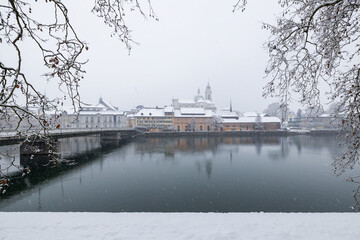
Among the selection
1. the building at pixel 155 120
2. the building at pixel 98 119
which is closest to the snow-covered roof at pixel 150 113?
the building at pixel 155 120

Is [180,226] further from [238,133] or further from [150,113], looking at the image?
[150,113]

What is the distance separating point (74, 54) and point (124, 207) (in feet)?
40.2

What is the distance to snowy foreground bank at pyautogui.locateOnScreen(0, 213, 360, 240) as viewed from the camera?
477 cm

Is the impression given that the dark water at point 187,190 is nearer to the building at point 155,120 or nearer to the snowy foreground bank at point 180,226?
the snowy foreground bank at point 180,226

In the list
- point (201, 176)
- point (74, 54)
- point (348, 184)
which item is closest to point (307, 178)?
point (348, 184)

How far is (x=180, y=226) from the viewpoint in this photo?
5.18 metres

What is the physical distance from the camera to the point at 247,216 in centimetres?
570

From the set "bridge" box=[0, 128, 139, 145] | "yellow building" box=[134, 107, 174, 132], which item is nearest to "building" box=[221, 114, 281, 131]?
"yellow building" box=[134, 107, 174, 132]

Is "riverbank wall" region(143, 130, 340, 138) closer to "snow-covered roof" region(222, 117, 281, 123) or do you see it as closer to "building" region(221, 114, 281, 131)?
"building" region(221, 114, 281, 131)

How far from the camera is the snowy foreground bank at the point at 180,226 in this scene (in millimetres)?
4773

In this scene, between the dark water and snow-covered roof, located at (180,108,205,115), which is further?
snow-covered roof, located at (180,108,205,115)

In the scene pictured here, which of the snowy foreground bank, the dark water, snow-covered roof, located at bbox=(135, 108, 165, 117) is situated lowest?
the dark water

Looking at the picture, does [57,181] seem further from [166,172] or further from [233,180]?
[233,180]

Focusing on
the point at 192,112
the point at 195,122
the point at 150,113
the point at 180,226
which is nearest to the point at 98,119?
the point at 150,113
